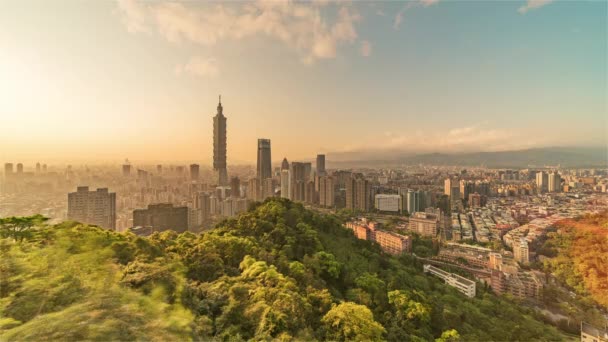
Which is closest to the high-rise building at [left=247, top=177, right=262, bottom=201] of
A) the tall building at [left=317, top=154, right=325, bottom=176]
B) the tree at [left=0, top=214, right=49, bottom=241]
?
the tall building at [left=317, top=154, right=325, bottom=176]

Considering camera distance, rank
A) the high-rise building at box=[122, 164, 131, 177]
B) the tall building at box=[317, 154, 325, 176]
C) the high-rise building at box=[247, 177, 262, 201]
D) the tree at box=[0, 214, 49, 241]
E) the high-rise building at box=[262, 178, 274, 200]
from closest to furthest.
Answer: the tree at box=[0, 214, 49, 241], the high-rise building at box=[122, 164, 131, 177], the tall building at box=[317, 154, 325, 176], the high-rise building at box=[247, 177, 262, 201], the high-rise building at box=[262, 178, 274, 200]

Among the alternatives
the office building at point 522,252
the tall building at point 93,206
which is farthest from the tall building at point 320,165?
the tall building at point 93,206

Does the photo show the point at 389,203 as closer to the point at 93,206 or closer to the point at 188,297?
the point at 93,206

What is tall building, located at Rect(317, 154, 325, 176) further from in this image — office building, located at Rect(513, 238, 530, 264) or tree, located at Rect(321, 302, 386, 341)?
tree, located at Rect(321, 302, 386, 341)

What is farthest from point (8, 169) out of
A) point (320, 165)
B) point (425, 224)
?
point (425, 224)

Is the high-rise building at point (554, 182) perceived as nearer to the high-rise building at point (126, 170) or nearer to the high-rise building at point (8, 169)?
the high-rise building at point (126, 170)
